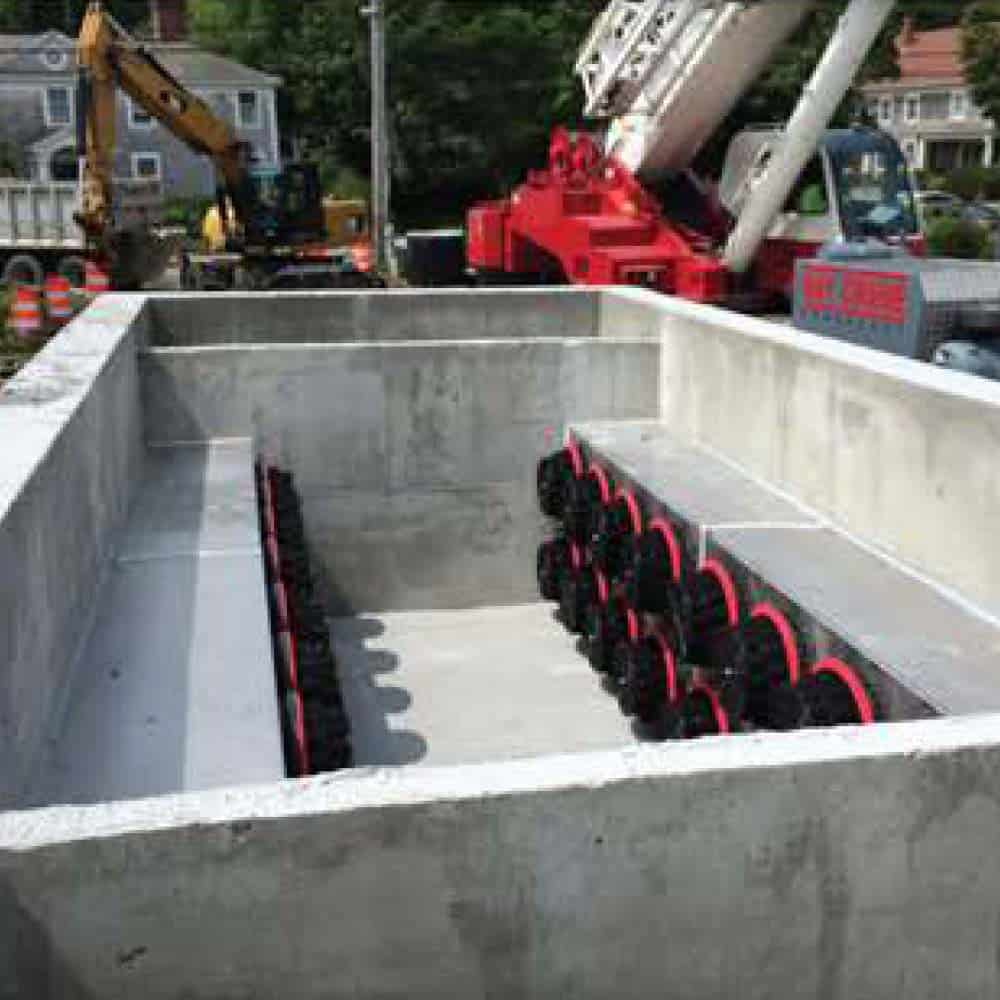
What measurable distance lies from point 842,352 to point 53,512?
12.5ft

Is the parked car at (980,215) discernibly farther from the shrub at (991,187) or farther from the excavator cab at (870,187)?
the shrub at (991,187)

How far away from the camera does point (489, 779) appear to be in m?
2.67

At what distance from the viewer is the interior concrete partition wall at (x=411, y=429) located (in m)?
8.34

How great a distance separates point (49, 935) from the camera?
251cm

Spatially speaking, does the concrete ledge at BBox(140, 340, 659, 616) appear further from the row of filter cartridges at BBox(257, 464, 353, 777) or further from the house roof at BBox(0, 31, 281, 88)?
Result: the house roof at BBox(0, 31, 281, 88)

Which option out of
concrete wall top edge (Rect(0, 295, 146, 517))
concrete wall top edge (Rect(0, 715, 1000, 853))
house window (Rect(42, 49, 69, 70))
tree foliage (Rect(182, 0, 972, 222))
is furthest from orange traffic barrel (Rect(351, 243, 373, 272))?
house window (Rect(42, 49, 69, 70))

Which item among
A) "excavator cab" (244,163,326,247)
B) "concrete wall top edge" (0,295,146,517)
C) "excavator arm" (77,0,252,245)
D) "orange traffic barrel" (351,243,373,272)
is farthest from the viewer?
"orange traffic barrel" (351,243,373,272)

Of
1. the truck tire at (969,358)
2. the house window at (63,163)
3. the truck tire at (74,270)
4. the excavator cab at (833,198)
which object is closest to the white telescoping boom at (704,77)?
the excavator cab at (833,198)

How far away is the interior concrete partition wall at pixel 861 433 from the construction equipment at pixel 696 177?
20.0 feet

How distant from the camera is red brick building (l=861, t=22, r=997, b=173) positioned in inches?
2574

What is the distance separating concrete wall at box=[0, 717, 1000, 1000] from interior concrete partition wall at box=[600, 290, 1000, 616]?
2.27 meters

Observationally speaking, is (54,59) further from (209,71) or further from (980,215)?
(980,215)

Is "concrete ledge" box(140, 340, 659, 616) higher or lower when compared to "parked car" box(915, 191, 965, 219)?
lower

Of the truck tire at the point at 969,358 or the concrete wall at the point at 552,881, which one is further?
the truck tire at the point at 969,358
